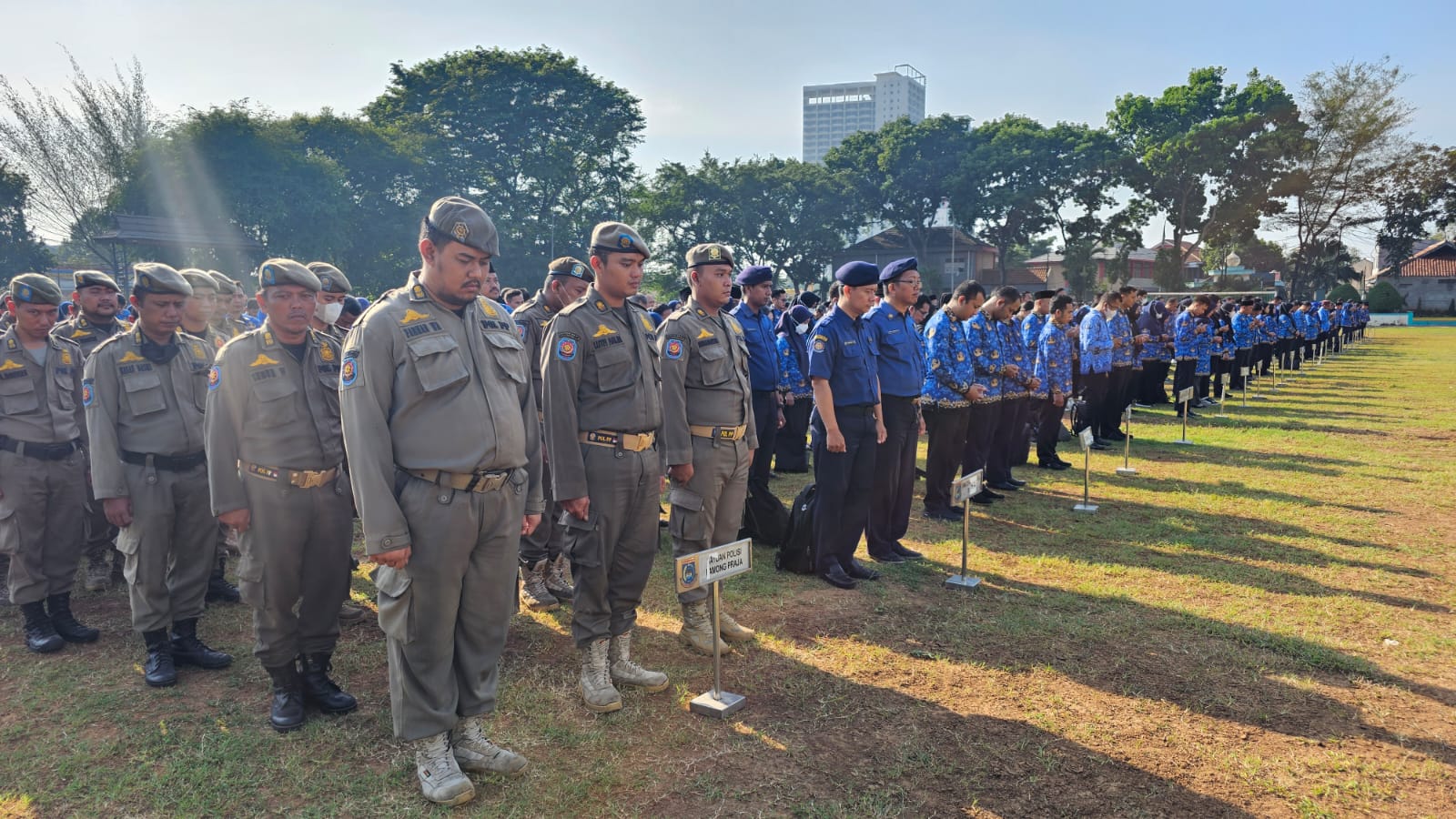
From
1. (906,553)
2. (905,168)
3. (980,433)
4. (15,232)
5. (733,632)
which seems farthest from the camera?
(905,168)

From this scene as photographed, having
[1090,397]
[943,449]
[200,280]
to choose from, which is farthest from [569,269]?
[1090,397]

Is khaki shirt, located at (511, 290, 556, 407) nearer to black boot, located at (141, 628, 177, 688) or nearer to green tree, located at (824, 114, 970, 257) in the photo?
black boot, located at (141, 628, 177, 688)

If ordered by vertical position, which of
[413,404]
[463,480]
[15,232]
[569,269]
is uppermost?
[15,232]

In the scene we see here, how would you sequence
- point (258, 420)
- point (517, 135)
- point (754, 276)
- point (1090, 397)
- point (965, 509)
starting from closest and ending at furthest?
point (258, 420)
point (965, 509)
point (754, 276)
point (1090, 397)
point (517, 135)

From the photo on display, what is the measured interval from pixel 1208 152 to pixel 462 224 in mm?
51820

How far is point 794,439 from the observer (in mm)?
10062

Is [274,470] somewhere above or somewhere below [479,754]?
above

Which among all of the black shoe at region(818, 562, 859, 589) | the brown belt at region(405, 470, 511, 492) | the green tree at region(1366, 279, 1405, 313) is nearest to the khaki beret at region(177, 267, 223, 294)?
the brown belt at region(405, 470, 511, 492)

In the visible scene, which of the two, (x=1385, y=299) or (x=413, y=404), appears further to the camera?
(x=1385, y=299)

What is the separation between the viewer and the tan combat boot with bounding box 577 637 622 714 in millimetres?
4023

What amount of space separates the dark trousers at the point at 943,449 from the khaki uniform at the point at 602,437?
4.33 m

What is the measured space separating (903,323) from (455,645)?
→ 4.25 m

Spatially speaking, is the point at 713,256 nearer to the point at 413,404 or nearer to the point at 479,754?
the point at 413,404

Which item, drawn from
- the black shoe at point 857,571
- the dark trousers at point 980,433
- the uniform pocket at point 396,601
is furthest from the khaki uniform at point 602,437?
the dark trousers at point 980,433
